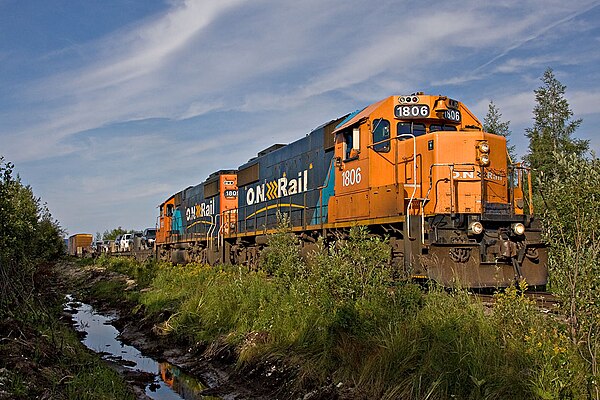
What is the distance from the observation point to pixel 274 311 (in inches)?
419

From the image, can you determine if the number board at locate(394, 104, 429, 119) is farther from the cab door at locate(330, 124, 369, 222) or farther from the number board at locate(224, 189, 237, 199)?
the number board at locate(224, 189, 237, 199)

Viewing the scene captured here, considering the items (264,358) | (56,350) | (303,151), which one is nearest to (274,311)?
(264,358)

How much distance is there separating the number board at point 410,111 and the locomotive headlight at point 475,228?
304 cm

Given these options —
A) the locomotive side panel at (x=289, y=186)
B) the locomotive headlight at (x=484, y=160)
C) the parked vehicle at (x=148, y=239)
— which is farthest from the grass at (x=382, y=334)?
the parked vehicle at (x=148, y=239)

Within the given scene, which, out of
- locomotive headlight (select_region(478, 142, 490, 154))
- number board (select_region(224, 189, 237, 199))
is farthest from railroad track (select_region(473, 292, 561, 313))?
number board (select_region(224, 189, 237, 199))

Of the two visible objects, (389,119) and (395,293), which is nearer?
(395,293)

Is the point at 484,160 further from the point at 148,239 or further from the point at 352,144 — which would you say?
the point at 148,239

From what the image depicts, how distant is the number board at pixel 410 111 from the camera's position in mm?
13148

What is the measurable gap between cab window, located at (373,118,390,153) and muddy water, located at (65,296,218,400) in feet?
20.9

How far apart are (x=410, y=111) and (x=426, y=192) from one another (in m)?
1.97

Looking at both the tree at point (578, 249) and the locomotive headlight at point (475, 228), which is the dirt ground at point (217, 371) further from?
the locomotive headlight at point (475, 228)

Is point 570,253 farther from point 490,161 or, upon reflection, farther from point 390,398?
point 490,161

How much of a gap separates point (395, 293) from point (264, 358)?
2.38 metres

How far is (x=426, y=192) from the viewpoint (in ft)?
40.8
